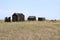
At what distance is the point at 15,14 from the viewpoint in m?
75.8

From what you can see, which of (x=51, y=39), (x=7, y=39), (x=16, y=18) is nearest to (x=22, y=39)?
(x=7, y=39)

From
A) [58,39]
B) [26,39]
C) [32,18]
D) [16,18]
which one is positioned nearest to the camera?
[26,39]

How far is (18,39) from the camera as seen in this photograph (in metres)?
15.1

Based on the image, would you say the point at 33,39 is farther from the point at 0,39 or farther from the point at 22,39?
the point at 0,39

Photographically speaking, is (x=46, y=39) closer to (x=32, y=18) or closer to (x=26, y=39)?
(x=26, y=39)

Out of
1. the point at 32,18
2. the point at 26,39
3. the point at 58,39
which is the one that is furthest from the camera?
the point at 32,18

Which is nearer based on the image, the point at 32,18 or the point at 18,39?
the point at 18,39

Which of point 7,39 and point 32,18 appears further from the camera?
point 32,18

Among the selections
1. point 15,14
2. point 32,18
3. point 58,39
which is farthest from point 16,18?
point 58,39

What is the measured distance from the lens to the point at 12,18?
3000 inches

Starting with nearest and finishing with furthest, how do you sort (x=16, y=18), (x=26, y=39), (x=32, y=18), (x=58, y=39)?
(x=26, y=39)
(x=58, y=39)
(x=16, y=18)
(x=32, y=18)

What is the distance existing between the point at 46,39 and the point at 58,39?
3.80 ft

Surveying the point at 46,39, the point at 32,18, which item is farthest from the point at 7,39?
the point at 32,18

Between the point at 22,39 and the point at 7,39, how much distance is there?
→ 4.20ft
